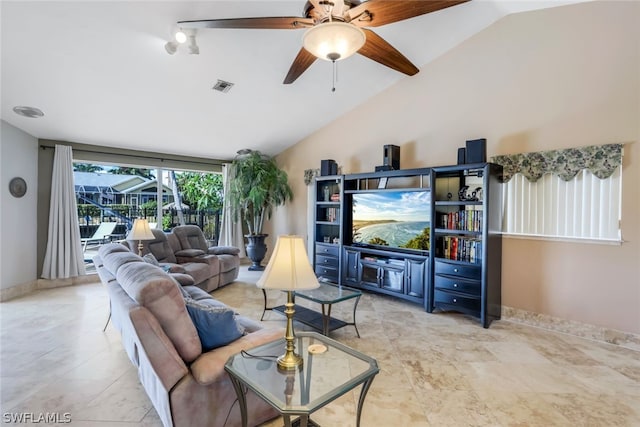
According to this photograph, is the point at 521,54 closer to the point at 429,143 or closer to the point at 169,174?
the point at 429,143

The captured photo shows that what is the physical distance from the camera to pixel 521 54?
3.51 meters

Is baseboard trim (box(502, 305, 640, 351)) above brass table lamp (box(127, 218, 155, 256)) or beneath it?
beneath

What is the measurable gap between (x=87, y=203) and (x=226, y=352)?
16.2 feet

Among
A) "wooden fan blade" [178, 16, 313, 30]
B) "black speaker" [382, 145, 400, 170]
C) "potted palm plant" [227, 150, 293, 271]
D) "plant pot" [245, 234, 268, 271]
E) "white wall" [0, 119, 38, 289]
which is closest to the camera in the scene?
"wooden fan blade" [178, 16, 313, 30]

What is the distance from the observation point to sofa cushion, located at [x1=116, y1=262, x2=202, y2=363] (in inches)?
60.1

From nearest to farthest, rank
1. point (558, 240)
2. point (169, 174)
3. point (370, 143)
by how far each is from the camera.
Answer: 1. point (558, 240)
2. point (370, 143)
3. point (169, 174)

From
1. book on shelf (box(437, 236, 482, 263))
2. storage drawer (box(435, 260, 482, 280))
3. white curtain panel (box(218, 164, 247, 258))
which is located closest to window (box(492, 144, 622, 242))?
book on shelf (box(437, 236, 482, 263))

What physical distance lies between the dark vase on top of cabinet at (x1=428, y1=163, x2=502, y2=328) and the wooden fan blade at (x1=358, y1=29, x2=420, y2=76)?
1307mm

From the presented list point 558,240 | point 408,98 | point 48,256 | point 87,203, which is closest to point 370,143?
point 408,98

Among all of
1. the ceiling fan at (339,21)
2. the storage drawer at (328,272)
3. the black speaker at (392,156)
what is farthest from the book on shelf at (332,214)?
the ceiling fan at (339,21)

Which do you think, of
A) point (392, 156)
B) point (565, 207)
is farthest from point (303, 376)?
point (392, 156)

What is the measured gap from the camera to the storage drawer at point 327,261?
16.1 feet

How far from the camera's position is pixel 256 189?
19.3ft

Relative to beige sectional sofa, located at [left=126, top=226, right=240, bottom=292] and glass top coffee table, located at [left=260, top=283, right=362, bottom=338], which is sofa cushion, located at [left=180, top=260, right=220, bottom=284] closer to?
beige sectional sofa, located at [left=126, top=226, right=240, bottom=292]
